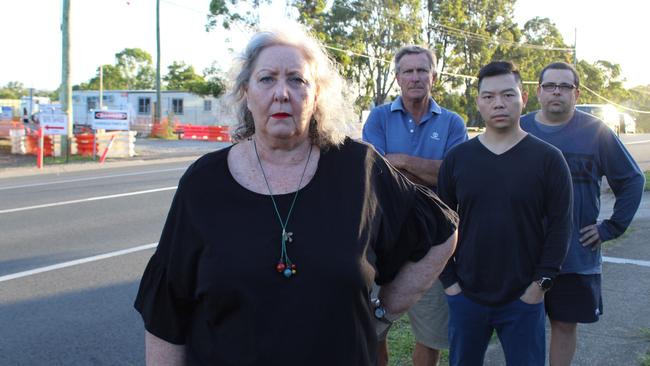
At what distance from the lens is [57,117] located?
20359 millimetres

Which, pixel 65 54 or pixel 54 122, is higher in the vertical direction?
pixel 65 54

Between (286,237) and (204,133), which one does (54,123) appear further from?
(286,237)

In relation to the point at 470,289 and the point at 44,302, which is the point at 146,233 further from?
the point at 470,289

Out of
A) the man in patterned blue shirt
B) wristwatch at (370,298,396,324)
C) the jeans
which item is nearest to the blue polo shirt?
the man in patterned blue shirt

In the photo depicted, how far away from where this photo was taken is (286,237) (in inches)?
81.4

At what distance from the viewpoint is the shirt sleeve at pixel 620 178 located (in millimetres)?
3740

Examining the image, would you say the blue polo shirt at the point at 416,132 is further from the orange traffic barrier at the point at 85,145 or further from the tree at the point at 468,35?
the tree at the point at 468,35

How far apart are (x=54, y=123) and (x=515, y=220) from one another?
19849mm

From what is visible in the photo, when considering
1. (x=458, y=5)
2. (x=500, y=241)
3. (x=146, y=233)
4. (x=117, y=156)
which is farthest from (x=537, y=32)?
(x=500, y=241)

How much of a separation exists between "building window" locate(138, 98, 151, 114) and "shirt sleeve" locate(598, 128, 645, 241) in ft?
189

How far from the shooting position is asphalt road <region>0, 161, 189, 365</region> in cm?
478

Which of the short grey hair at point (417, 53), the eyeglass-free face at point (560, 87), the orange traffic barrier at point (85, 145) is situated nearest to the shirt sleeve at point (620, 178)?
the eyeglass-free face at point (560, 87)

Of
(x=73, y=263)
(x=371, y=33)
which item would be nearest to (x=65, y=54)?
(x=73, y=263)

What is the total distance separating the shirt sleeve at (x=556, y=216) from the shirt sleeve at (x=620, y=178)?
0.66 metres
